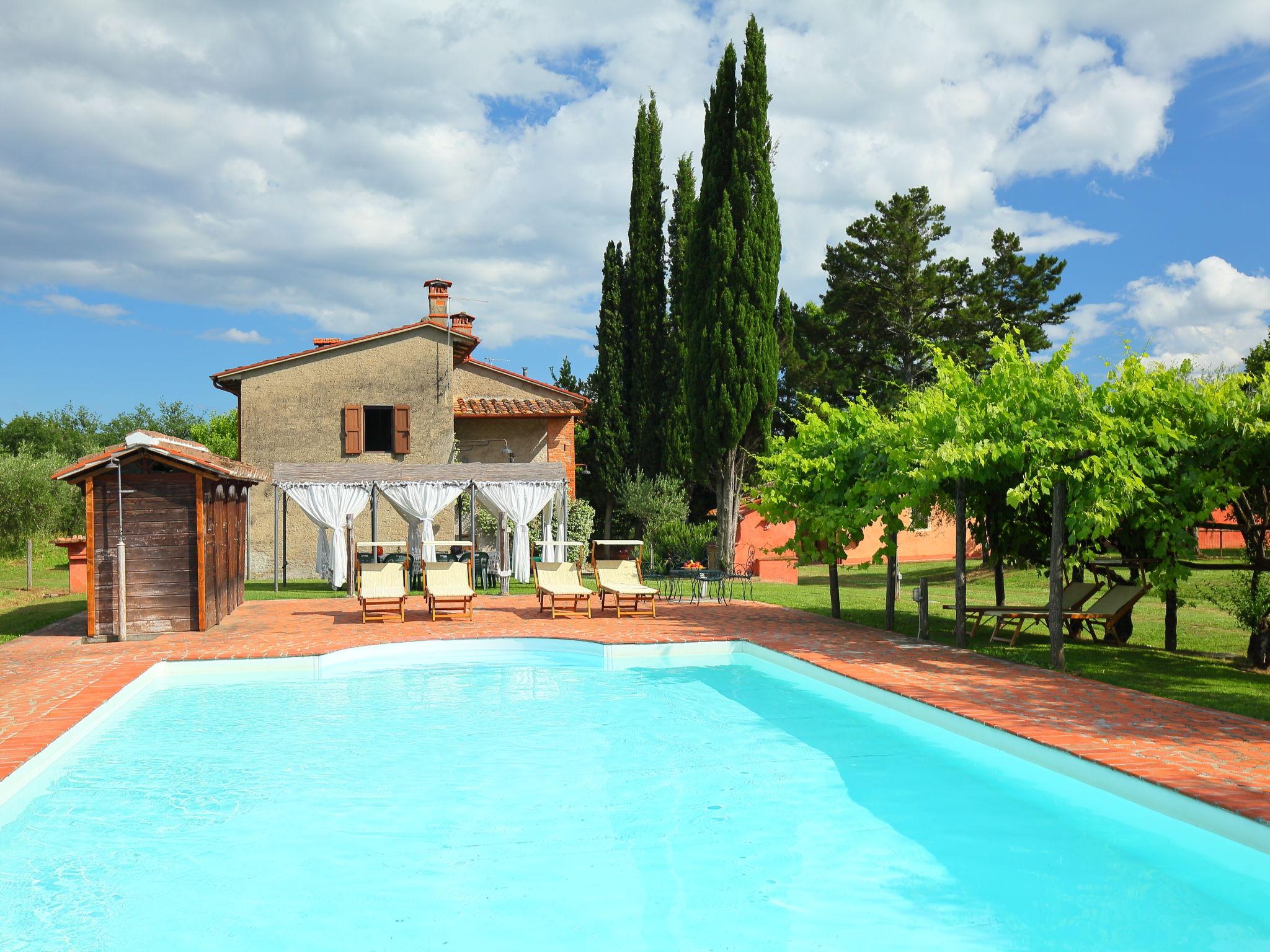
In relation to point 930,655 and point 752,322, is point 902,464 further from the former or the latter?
point 752,322

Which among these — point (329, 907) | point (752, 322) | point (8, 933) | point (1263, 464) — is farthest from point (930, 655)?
point (752, 322)

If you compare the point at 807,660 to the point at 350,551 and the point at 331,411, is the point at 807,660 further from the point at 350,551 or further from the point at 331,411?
the point at 331,411

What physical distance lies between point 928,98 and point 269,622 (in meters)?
12.2

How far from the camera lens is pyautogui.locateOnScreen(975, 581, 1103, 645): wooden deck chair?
1138 centimetres

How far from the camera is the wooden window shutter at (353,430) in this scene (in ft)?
77.1

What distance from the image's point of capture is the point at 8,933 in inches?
173

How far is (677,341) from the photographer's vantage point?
29.7m

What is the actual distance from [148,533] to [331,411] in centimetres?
1235

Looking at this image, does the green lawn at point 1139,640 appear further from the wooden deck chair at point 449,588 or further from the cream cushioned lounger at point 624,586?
the wooden deck chair at point 449,588

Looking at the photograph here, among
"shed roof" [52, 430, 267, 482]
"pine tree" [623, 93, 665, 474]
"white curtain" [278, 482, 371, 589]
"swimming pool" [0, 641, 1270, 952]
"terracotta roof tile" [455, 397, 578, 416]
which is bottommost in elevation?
"swimming pool" [0, 641, 1270, 952]

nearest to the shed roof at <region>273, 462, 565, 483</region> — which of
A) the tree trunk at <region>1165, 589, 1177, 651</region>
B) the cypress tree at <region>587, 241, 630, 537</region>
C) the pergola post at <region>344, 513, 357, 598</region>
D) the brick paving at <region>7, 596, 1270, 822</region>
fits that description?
the pergola post at <region>344, 513, 357, 598</region>

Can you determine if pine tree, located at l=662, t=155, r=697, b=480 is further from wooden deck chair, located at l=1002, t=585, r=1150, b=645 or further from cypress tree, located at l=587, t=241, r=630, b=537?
wooden deck chair, located at l=1002, t=585, r=1150, b=645

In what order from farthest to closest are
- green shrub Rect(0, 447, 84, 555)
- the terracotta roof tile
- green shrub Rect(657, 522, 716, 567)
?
green shrub Rect(0, 447, 84, 555)
green shrub Rect(657, 522, 716, 567)
the terracotta roof tile

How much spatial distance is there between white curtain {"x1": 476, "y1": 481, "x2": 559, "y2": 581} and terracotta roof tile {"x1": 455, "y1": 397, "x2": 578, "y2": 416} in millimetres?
6967
